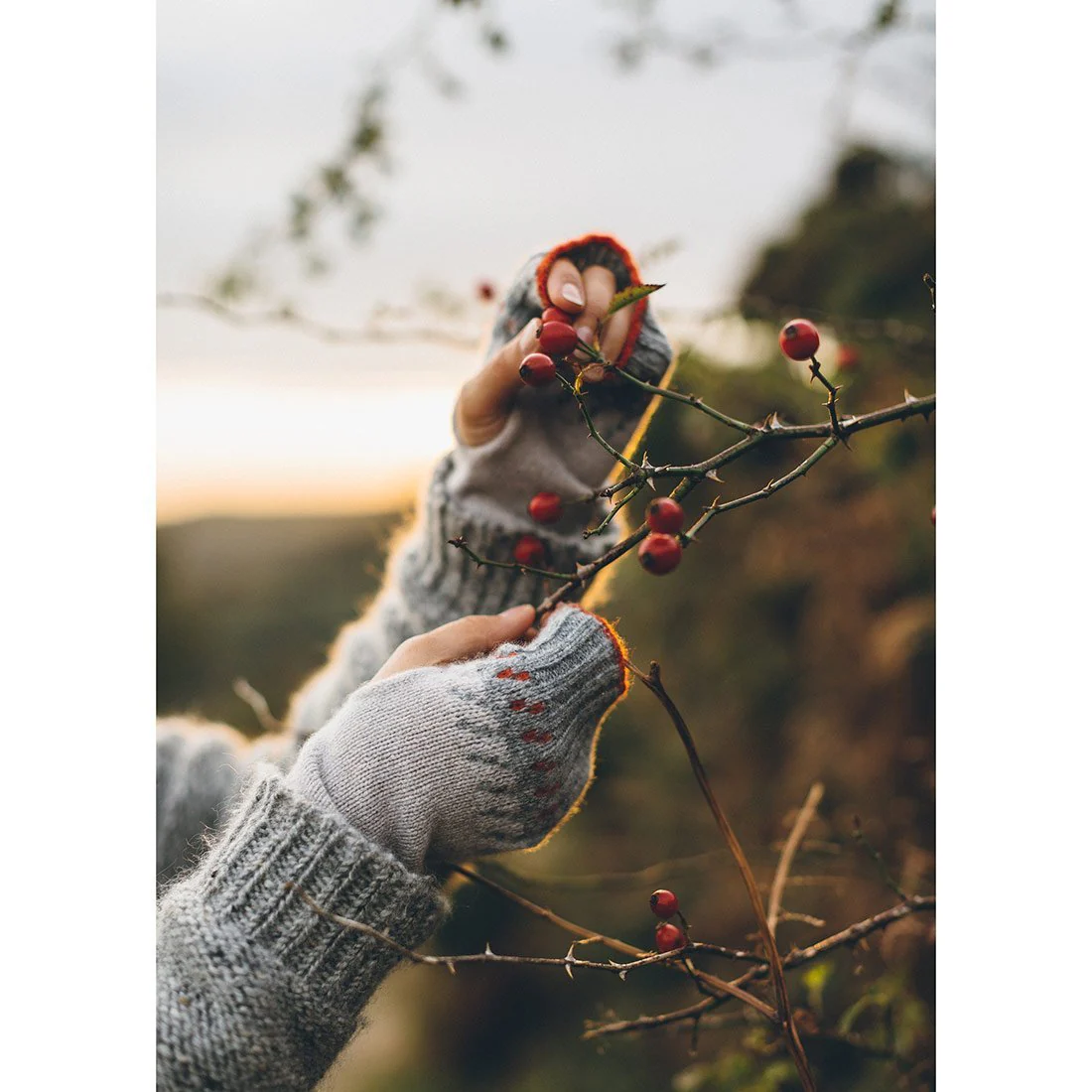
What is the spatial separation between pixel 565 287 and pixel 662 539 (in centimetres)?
25

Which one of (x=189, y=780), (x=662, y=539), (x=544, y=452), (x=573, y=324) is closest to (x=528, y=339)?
(x=573, y=324)

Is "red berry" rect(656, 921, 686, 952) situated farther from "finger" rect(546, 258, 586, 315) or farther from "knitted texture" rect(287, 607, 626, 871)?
"finger" rect(546, 258, 586, 315)

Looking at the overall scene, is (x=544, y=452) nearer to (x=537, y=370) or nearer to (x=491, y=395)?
(x=491, y=395)

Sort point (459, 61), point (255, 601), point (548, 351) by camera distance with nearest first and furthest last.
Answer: point (548, 351), point (459, 61), point (255, 601)

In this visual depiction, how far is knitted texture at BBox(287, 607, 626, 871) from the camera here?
58cm

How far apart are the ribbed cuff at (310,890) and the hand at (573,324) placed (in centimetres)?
34

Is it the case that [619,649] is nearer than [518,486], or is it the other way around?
[619,649]

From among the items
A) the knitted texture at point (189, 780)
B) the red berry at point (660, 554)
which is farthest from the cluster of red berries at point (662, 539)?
the knitted texture at point (189, 780)

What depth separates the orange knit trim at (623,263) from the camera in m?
0.67

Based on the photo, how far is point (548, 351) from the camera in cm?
57
